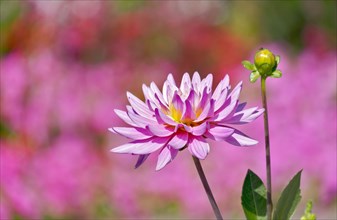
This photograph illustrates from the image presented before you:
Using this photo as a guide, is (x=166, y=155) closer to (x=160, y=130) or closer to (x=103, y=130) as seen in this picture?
(x=160, y=130)

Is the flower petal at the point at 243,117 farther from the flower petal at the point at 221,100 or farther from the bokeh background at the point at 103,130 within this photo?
the bokeh background at the point at 103,130

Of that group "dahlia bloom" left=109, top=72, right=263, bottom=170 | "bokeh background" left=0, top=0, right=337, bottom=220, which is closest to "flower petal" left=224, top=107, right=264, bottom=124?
"dahlia bloom" left=109, top=72, right=263, bottom=170

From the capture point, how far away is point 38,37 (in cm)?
407

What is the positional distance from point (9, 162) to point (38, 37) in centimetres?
159

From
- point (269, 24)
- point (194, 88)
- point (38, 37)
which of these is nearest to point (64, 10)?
point (38, 37)

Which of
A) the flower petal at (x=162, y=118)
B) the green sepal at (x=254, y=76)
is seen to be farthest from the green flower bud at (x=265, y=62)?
the flower petal at (x=162, y=118)

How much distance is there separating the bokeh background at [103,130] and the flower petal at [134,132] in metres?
1.37

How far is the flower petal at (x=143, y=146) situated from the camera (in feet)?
2.90

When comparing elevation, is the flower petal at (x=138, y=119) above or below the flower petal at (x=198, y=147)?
above

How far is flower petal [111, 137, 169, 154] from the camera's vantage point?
88 cm

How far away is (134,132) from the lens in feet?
2.98

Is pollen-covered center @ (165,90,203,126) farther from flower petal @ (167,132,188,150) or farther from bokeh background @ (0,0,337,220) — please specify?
bokeh background @ (0,0,337,220)

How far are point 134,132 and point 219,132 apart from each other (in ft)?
0.28

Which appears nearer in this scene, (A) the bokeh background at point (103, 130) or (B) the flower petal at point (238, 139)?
(B) the flower petal at point (238, 139)
